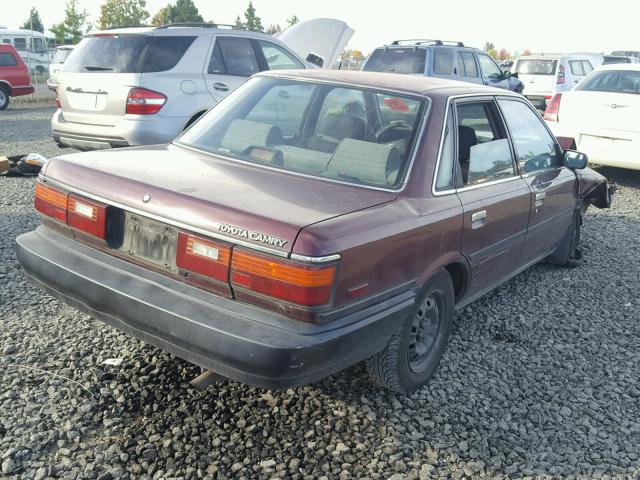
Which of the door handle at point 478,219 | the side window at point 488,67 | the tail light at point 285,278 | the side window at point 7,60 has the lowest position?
the tail light at point 285,278

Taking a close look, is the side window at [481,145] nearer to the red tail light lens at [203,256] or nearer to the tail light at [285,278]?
the tail light at [285,278]

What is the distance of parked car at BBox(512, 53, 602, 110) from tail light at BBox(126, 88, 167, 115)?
562 inches

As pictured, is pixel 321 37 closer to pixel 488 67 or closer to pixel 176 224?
pixel 488 67

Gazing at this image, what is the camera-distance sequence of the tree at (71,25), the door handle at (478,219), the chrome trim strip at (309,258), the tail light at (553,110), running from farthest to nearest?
the tree at (71,25) → the tail light at (553,110) → the door handle at (478,219) → the chrome trim strip at (309,258)

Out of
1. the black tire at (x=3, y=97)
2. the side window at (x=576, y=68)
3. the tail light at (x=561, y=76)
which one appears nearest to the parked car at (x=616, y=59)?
the side window at (x=576, y=68)

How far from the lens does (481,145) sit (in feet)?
12.3

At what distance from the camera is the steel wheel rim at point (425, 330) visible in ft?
10.9

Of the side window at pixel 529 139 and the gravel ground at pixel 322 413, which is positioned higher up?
the side window at pixel 529 139

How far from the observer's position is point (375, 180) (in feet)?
10.2

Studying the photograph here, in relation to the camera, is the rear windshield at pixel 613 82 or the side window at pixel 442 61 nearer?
the rear windshield at pixel 613 82

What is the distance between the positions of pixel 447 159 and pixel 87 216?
180 cm

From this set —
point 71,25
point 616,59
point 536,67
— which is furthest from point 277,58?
point 71,25

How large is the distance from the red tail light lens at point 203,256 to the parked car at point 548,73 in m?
17.7

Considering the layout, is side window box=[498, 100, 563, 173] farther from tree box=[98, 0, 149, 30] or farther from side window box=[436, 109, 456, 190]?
tree box=[98, 0, 149, 30]
